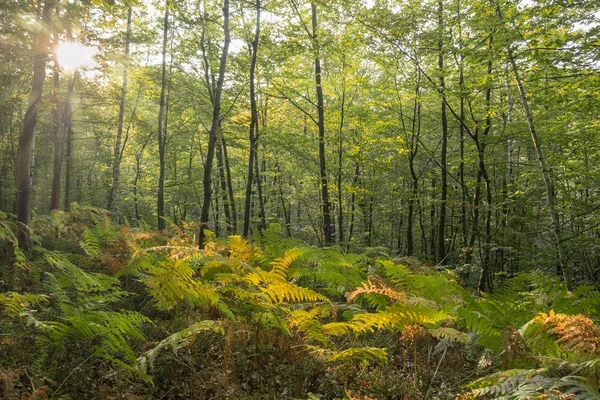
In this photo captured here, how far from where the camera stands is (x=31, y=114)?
762cm

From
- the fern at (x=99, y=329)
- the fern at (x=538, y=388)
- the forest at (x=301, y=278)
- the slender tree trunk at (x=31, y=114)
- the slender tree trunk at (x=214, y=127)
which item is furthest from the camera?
the slender tree trunk at (x=214, y=127)

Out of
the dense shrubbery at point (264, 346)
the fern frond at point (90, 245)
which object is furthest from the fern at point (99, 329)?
the fern frond at point (90, 245)

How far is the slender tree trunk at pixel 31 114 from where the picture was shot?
754 centimetres

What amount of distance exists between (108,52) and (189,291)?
9.33 m

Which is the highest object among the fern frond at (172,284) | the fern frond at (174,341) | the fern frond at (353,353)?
the fern frond at (172,284)

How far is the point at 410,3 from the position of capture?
1135cm

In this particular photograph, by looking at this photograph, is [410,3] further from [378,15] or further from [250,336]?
[250,336]

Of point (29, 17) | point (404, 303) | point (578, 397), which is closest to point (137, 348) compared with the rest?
point (404, 303)

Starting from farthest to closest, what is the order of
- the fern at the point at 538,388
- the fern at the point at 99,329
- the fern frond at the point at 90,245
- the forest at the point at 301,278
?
the fern frond at the point at 90,245
the forest at the point at 301,278
the fern at the point at 99,329
the fern at the point at 538,388

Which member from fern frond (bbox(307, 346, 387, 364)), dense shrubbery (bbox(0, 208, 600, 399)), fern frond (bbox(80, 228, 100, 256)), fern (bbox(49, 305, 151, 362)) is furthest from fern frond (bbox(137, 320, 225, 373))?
fern frond (bbox(80, 228, 100, 256))

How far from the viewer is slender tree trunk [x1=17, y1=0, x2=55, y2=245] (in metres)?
7.54

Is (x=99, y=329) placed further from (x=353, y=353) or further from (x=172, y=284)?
(x=353, y=353)

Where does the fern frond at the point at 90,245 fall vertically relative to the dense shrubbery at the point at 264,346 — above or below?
above

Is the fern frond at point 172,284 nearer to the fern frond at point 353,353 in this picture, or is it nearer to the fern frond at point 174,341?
the fern frond at point 174,341
